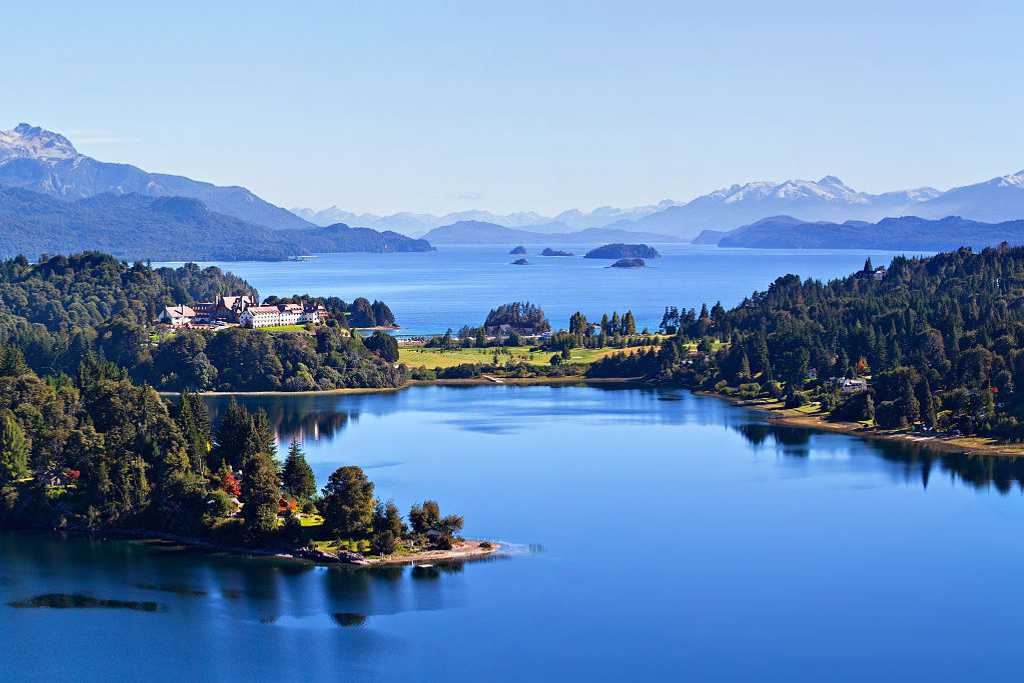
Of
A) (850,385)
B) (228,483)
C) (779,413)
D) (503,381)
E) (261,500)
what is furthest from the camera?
(503,381)

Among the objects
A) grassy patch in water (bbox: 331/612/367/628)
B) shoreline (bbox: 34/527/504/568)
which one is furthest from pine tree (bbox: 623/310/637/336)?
grassy patch in water (bbox: 331/612/367/628)

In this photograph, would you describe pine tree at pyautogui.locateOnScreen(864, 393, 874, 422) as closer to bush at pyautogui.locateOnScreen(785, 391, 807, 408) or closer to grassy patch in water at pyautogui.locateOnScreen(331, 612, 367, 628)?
bush at pyautogui.locateOnScreen(785, 391, 807, 408)

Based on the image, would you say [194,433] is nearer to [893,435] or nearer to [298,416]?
[298,416]

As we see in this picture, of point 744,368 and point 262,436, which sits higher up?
point 744,368

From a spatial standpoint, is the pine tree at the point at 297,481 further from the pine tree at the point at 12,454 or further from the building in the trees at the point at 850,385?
the building in the trees at the point at 850,385

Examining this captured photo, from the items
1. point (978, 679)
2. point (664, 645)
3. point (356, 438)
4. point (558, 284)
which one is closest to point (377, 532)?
point (664, 645)

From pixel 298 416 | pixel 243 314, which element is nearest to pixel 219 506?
pixel 298 416
